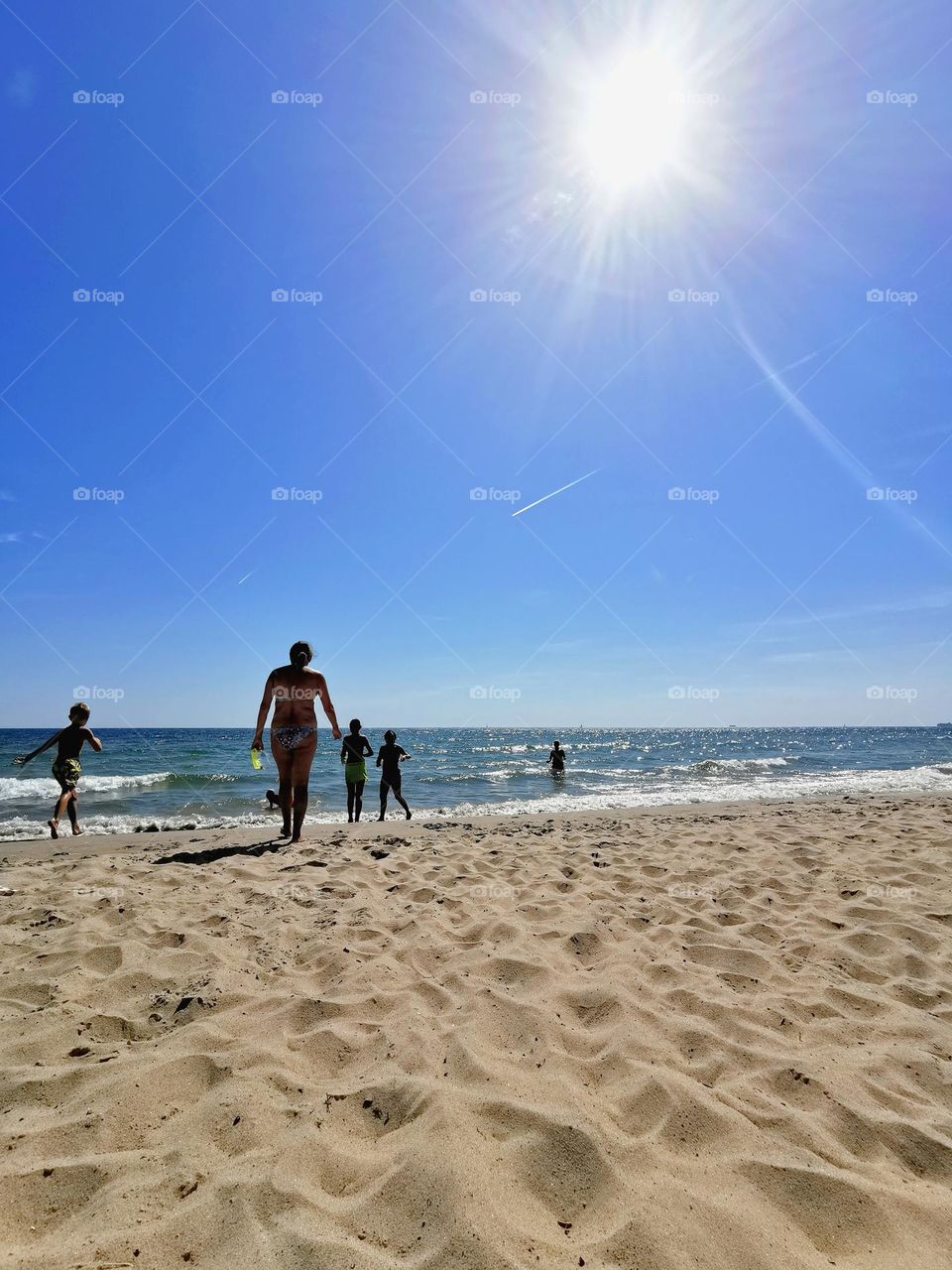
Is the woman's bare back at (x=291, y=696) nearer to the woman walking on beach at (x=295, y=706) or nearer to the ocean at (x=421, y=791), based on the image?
the woman walking on beach at (x=295, y=706)

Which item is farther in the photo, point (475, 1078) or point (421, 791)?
point (421, 791)

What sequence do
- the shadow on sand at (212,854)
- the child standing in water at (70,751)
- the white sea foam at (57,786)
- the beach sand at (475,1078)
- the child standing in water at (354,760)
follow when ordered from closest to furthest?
the beach sand at (475,1078) < the shadow on sand at (212,854) < the child standing in water at (70,751) < the child standing in water at (354,760) < the white sea foam at (57,786)

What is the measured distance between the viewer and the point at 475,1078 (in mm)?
2533

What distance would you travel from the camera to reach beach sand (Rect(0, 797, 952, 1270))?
1810mm

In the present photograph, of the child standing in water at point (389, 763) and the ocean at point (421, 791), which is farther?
the ocean at point (421, 791)

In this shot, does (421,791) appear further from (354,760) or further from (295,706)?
(295,706)

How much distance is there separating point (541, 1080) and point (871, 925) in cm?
326

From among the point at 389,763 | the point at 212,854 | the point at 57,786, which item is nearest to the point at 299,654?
the point at 212,854

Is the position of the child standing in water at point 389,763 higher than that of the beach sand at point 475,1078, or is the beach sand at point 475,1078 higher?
the child standing in water at point 389,763

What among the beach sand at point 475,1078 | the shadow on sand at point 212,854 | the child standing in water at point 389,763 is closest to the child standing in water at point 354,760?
the child standing in water at point 389,763

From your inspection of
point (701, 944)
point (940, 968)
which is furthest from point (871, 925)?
point (701, 944)

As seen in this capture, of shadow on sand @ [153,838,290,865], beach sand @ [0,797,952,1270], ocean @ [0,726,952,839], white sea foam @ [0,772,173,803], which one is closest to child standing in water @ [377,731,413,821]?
ocean @ [0,726,952,839]

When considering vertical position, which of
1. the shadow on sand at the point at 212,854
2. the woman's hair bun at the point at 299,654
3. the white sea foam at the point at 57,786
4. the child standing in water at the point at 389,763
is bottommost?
the white sea foam at the point at 57,786

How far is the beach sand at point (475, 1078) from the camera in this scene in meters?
1.81
